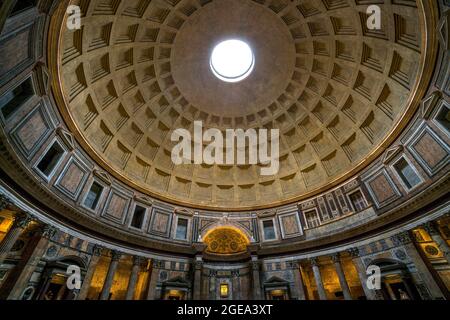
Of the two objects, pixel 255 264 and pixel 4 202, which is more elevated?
pixel 4 202

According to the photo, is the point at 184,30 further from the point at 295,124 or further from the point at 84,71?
the point at 295,124

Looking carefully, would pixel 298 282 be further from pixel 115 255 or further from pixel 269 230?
pixel 115 255

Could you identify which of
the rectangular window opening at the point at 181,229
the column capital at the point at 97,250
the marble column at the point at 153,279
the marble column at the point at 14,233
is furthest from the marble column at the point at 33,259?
the rectangular window opening at the point at 181,229

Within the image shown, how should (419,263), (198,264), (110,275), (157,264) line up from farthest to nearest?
(198,264) → (157,264) → (110,275) → (419,263)

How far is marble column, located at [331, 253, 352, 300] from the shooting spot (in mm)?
14613

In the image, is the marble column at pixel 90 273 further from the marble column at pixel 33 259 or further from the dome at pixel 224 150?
the marble column at pixel 33 259

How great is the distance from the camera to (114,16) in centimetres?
1484

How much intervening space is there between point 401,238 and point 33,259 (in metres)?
21.2

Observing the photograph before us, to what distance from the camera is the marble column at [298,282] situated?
16197mm

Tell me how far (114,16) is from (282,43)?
1366cm

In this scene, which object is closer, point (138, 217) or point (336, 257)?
point (336, 257)

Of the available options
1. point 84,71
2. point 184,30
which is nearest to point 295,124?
point 184,30

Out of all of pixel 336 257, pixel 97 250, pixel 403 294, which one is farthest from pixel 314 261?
pixel 97 250

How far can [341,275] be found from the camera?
15.4m
